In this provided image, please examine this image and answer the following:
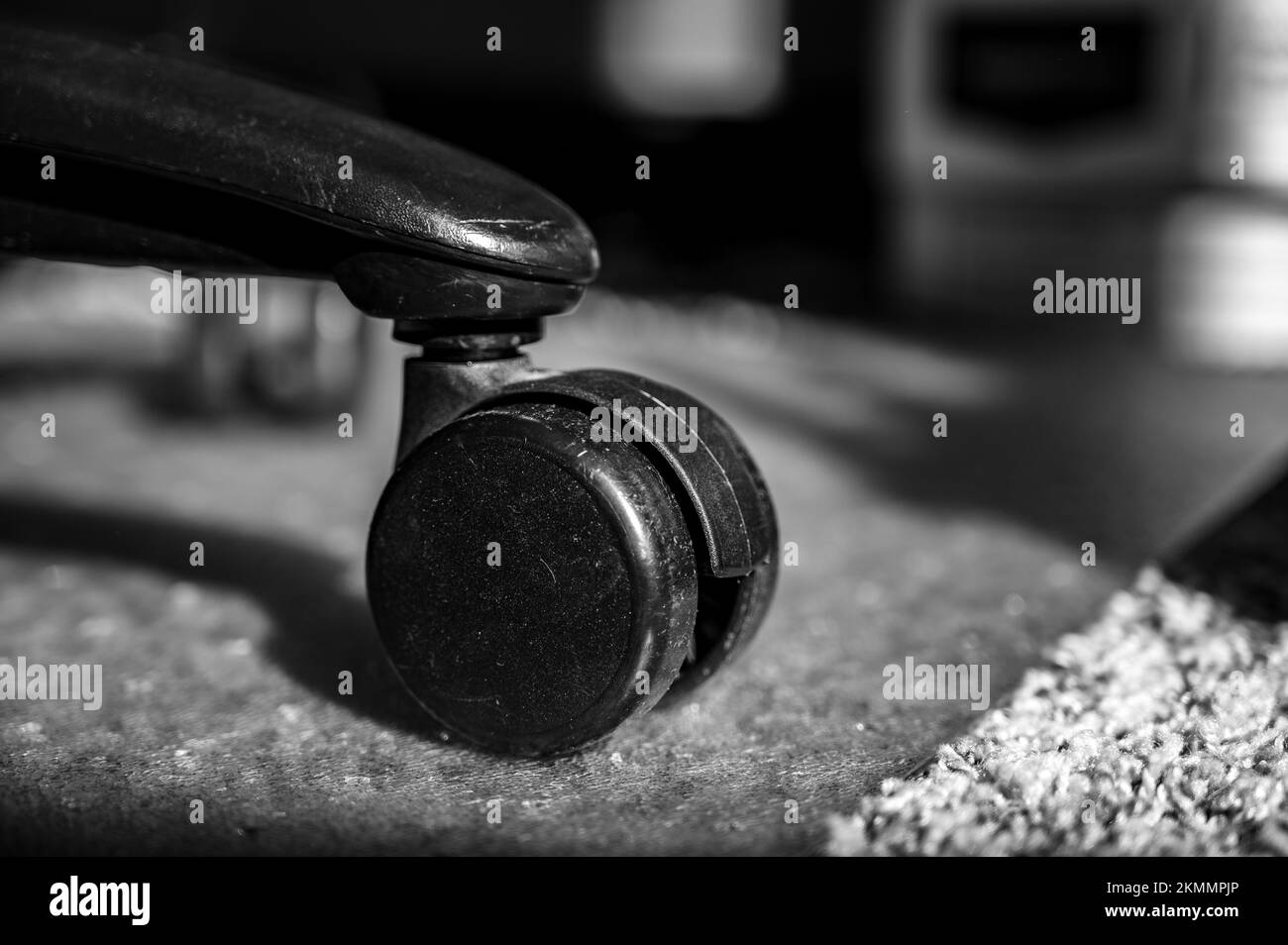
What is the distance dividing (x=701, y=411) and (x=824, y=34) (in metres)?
6.18

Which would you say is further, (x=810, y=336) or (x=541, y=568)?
(x=810, y=336)

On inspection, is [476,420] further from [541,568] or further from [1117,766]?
[1117,766]

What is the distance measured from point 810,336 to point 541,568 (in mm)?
3101

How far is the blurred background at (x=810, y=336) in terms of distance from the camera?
5.16 feet

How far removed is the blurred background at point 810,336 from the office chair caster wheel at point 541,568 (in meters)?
0.11

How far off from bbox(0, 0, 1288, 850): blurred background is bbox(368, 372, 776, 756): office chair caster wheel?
0.35 ft

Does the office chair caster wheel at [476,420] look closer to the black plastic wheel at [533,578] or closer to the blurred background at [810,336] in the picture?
the black plastic wheel at [533,578]

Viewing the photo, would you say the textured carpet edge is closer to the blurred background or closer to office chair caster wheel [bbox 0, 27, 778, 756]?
the blurred background

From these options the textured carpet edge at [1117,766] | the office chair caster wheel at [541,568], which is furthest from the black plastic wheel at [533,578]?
the textured carpet edge at [1117,766]

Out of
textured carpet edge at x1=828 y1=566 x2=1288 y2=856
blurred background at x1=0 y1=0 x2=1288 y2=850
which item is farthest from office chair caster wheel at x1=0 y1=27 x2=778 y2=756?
textured carpet edge at x1=828 y1=566 x2=1288 y2=856

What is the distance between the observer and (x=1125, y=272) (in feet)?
14.7

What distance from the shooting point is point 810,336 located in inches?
161

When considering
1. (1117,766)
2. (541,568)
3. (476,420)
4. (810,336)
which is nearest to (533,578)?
(541,568)

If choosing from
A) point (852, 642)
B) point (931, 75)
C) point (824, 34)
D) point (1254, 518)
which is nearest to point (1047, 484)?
point (1254, 518)
